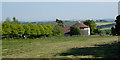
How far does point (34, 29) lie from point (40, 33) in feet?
11.2

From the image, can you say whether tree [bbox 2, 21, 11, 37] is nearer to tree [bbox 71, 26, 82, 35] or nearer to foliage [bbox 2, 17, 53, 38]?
foliage [bbox 2, 17, 53, 38]

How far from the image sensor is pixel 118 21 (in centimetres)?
4144

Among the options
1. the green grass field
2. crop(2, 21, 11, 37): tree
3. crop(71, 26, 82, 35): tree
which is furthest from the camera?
crop(71, 26, 82, 35): tree

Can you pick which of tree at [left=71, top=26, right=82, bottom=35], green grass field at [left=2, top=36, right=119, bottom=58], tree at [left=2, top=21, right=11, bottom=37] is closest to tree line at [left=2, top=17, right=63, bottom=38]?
tree at [left=2, top=21, right=11, bottom=37]

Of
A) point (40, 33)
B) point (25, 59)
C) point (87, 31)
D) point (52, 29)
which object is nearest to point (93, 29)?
point (87, 31)

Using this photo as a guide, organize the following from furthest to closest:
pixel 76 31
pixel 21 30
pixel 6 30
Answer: pixel 76 31
pixel 21 30
pixel 6 30

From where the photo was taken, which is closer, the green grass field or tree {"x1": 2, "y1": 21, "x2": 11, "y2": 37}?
the green grass field

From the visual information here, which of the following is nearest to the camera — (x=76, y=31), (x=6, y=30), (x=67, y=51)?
(x=67, y=51)

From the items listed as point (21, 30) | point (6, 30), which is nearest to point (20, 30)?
point (21, 30)

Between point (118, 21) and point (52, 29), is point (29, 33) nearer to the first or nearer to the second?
point (52, 29)

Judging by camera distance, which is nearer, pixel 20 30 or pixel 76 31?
pixel 20 30

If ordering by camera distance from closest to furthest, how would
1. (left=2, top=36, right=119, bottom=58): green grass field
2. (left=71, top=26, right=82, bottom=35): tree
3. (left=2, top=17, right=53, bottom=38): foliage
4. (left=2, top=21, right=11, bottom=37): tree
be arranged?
(left=2, top=36, right=119, bottom=58): green grass field
(left=2, top=21, right=11, bottom=37): tree
(left=2, top=17, right=53, bottom=38): foliage
(left=71, top=26, right=82, bottom=35): tree

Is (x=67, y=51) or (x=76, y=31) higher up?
(x=67, y=51)

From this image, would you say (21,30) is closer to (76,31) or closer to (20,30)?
(20,30)
